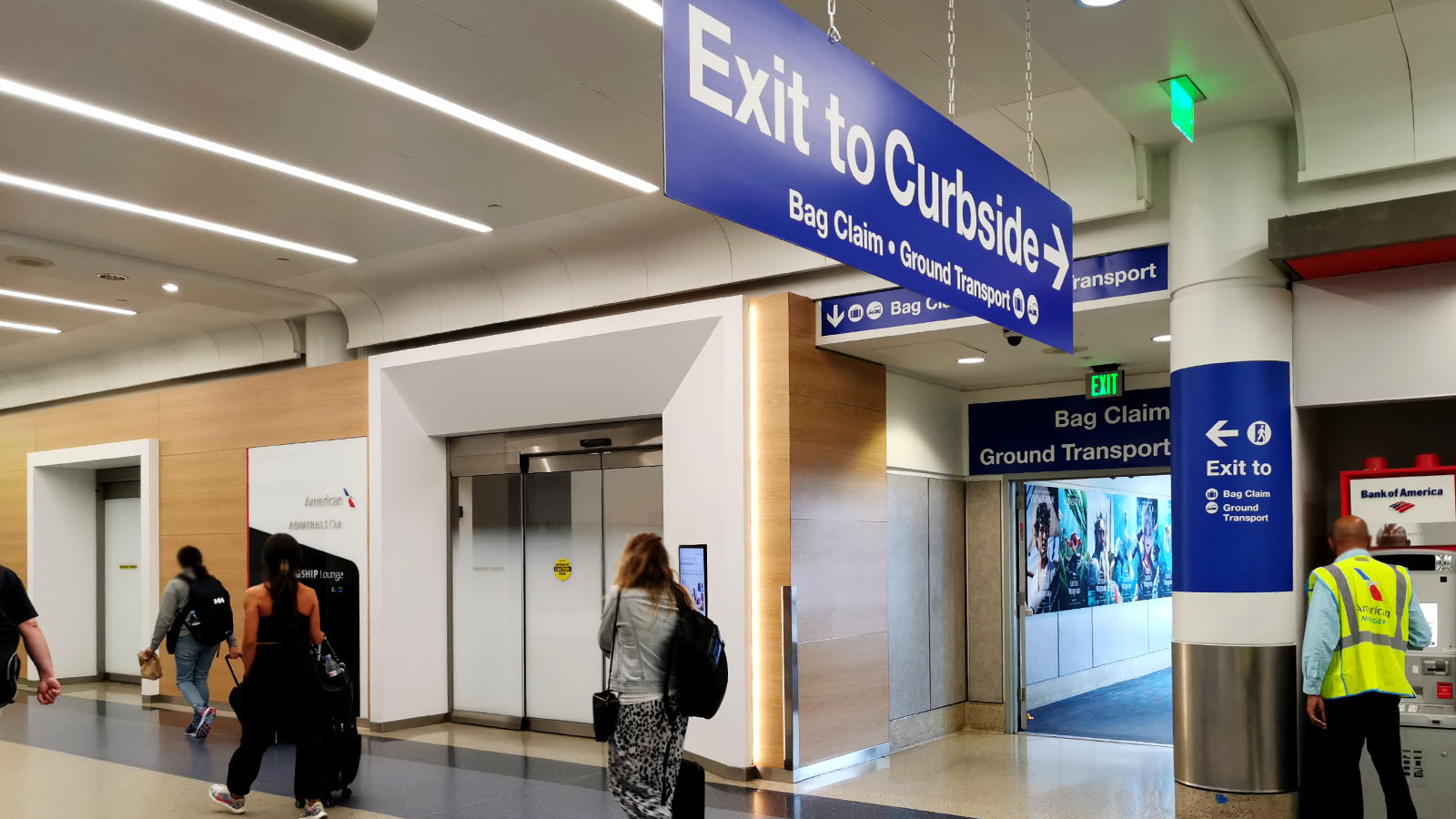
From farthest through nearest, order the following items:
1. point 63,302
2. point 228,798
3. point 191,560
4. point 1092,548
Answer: point 1092,548 < point 63,302 < point 191,560 < point 228,798

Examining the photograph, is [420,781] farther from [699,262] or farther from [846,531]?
[699,262]

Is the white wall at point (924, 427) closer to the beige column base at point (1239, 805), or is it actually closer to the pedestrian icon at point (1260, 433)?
the pedestrian icon at point (1260, 433)

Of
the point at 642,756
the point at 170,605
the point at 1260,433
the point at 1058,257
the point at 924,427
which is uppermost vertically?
the point at 1058,257

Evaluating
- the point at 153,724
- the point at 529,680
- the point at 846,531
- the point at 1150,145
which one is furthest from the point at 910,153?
the point at 153,724

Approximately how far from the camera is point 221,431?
1080 cm

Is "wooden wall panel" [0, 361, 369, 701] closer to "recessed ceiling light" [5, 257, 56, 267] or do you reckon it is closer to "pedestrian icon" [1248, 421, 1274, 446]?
"recessed ceiling light" [5, 257, 56, 267]

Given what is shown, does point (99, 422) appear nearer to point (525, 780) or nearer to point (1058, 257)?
point (525, 780)

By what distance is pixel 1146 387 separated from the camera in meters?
8.42

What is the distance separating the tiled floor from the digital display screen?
3.22 m

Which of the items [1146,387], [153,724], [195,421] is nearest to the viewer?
[1146,387]

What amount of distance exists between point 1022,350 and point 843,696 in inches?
101

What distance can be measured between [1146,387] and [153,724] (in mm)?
8522

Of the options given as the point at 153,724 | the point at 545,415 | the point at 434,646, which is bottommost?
the point at 153,724

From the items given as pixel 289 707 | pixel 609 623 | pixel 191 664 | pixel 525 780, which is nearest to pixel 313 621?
pixel 289 707
